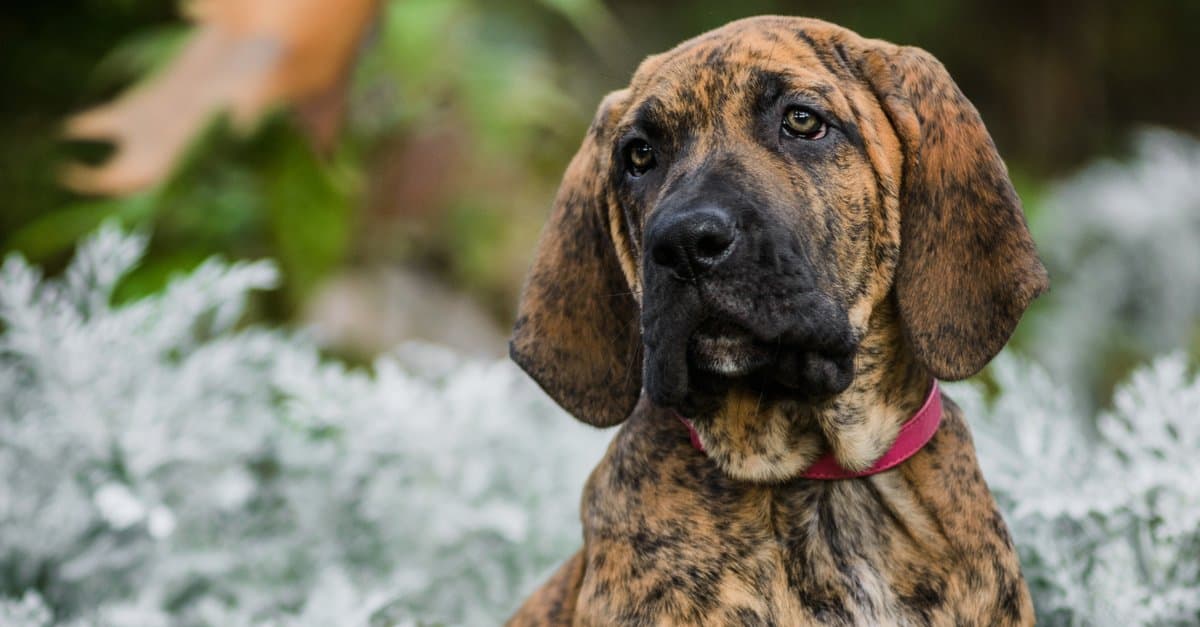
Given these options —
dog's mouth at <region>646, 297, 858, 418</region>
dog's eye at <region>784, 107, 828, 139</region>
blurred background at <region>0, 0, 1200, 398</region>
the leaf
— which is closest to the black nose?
dog's mouth at <region>646, 297, 858, 418</region>

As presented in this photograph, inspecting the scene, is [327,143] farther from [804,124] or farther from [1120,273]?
[1120,273]

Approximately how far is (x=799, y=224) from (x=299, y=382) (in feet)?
7.55

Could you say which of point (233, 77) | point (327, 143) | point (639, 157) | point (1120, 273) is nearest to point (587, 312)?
point (639, 157)

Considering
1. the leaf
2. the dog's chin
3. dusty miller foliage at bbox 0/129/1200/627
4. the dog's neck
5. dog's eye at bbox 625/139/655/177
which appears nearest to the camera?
the dog's chin

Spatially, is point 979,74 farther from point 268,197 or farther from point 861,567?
point 861,567

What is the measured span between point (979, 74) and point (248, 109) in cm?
904

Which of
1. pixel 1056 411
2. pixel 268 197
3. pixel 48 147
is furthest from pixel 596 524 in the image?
pixel 48 147

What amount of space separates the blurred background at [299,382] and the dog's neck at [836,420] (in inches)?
30.7

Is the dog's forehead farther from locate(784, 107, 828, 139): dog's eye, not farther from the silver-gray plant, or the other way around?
the silver-gray plant

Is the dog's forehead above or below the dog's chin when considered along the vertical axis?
above

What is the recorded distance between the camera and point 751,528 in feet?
8.38

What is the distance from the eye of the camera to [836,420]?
104 inches

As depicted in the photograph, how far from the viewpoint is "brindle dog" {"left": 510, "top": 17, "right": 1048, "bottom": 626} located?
2.46 m

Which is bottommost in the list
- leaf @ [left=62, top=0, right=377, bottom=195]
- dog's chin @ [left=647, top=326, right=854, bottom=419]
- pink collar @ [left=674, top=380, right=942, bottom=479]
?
pink collar @ [left=674, top=380, right=942, bottom=479]
